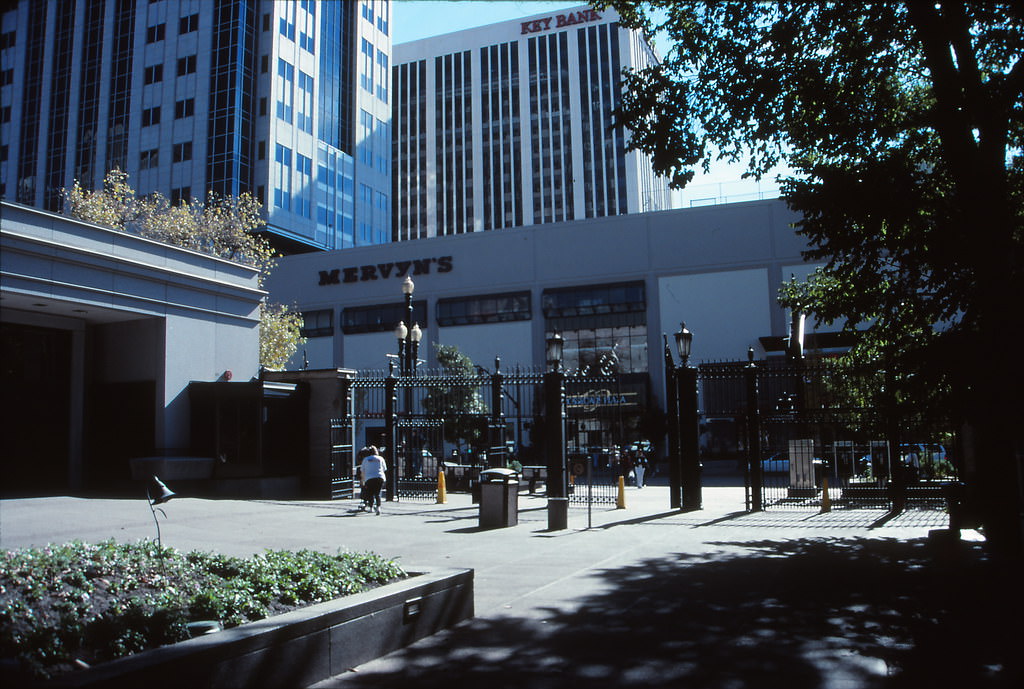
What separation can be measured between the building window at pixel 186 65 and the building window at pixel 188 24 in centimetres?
194

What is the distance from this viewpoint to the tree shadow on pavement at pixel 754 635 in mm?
5387

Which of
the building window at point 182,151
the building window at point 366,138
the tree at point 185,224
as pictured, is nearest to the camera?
the tree at point 185,224

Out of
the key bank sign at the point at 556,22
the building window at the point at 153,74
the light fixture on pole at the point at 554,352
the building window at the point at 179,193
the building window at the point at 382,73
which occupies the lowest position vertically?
the light fixture on pole at the point at 554,352

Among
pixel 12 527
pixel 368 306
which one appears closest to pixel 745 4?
pixel 12 527

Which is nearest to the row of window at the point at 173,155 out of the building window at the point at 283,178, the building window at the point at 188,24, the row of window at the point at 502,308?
the building window at the point at 283,178

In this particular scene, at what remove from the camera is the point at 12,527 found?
42.3ft

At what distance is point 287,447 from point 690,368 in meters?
11.7

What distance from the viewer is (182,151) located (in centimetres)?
5738

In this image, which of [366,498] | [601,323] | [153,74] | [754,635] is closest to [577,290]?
[601,323]

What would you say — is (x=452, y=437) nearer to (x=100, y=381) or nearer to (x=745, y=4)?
(x=100, y=381)

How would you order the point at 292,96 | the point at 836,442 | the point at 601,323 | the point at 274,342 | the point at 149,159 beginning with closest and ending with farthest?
the point at 836,442
the point at 274,342
the point at 601,323
the point at 149,159
the point at 292,96

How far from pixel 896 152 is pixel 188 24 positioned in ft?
175

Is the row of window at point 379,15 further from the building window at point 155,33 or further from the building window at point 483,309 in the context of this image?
the building window at point 483,309

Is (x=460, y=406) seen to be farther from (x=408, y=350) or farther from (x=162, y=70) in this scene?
(x=162, y=70)
